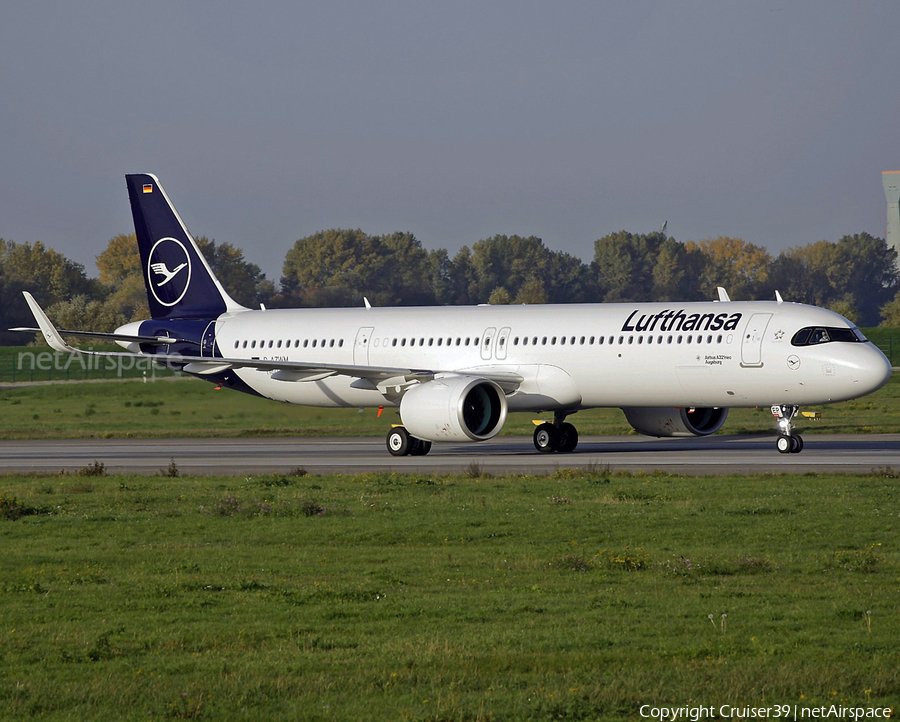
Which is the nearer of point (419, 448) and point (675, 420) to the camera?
point (419, 448)

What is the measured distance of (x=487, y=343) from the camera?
35594mm

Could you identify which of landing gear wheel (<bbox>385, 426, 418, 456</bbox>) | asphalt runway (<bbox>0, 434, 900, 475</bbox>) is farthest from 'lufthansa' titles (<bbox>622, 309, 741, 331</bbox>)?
landing gear wheel (<bbox>385, 426, 418, 456</bbox>)

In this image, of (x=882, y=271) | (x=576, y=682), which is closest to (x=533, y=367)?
(x=576, y=682)

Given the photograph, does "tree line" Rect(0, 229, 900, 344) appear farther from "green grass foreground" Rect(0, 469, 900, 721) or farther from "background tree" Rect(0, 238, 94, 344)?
"green grass foreground" Rect(0, 469, 900, 721)

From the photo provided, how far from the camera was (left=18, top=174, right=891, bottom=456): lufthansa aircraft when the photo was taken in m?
31.4

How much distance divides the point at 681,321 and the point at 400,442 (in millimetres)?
8573

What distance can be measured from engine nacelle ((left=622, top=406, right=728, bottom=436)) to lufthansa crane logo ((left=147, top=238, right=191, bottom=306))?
1606 centimetres

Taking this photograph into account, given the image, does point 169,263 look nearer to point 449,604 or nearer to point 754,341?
point 754,341

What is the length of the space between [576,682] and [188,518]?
1212 centimetres

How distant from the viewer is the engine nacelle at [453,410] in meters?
32.6

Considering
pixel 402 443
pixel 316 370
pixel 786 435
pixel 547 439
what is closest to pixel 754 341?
pixel 786 435

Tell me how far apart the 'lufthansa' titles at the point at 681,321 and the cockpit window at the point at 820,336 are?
5.45 feet

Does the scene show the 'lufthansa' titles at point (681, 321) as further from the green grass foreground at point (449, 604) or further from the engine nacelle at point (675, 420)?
the green grass foreground at point (449, 604)

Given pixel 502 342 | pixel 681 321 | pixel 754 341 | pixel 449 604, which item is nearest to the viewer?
pixel 449 604
